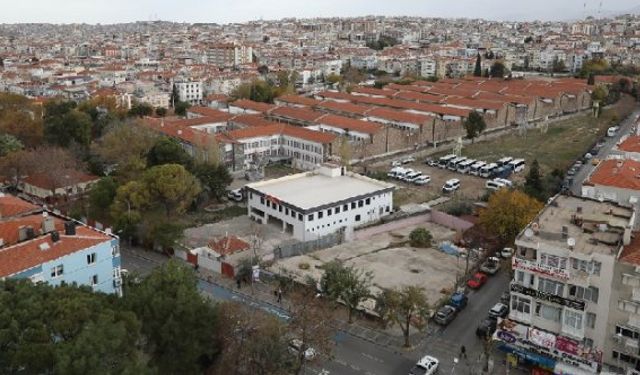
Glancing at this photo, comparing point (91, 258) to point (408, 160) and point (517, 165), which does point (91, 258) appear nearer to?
point (408, 160)

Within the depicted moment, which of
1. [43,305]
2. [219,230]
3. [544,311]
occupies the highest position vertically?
[43,305]

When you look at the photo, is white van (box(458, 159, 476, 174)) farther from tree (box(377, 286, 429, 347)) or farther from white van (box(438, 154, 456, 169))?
tree (box(377, 286, 429, 347))

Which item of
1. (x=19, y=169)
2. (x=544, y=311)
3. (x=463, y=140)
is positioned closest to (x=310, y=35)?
(x=463, y=140)

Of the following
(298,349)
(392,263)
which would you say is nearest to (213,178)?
(392,263)

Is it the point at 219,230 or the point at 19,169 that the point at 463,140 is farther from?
the point at 19,169

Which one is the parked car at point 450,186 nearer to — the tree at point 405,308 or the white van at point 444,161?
the white van at point 444,161
